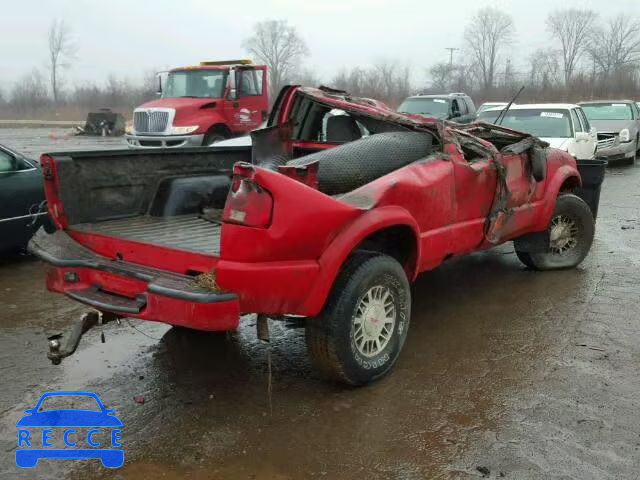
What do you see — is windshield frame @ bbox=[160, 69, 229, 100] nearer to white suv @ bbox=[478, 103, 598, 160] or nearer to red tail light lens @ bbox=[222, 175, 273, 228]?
white suv @ bbox=[478, 103, 598, 160]

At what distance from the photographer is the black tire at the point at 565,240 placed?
6.01 m

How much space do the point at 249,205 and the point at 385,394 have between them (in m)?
1.47

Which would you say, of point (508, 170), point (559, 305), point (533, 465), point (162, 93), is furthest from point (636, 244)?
point (162, 93)

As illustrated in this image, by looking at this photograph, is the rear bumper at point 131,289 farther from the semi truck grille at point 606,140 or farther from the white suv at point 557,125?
the semi truck grille at point 606,140

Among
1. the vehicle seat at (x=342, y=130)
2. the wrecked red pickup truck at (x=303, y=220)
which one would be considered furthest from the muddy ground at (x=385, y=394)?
the vehicle seat at (x=342, y=130)

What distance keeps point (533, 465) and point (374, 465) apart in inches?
30.2

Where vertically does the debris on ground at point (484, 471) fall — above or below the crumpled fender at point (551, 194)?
below

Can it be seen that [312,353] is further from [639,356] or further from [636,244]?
[636,244]

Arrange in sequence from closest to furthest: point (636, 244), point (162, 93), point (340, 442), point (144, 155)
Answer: point (340, 442) → point (144, 155) → point (636, 244) → point (162, 93)

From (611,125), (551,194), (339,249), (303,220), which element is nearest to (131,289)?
(303,220)

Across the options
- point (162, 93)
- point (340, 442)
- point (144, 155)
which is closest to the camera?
point (340, 442)

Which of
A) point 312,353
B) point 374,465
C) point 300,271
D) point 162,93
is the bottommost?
point 374,465

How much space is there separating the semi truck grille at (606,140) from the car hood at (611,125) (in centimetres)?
22

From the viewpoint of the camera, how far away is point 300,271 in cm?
319
